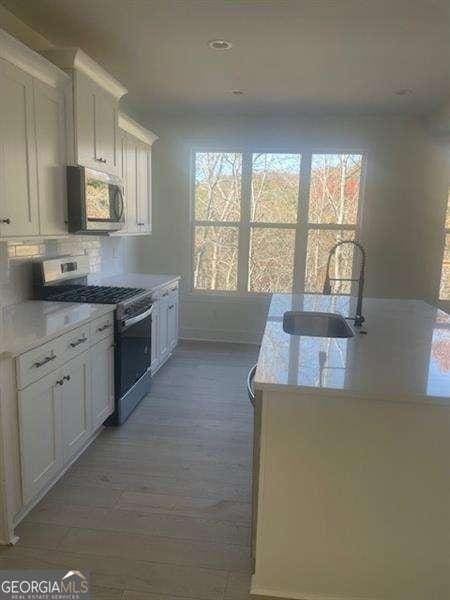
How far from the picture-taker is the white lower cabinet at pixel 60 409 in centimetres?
203

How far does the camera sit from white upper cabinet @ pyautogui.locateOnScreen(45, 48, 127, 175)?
8.95ft

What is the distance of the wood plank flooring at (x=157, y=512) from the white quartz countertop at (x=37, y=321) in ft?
2.91

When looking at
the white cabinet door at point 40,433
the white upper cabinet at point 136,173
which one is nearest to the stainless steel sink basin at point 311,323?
the white cabinet door at point 40,433

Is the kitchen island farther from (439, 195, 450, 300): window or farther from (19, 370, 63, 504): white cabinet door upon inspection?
(439, 195, 450, 300): window

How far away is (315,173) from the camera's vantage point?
5066 mm

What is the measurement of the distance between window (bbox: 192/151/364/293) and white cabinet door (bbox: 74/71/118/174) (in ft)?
6.25

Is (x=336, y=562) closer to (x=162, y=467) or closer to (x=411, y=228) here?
(x=162, y=467)

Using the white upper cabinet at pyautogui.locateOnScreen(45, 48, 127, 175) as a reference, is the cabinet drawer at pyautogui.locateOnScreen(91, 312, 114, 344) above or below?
below

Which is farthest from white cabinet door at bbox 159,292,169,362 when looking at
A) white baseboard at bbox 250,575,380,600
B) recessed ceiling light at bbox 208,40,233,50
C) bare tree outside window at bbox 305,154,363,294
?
white baseboard at bbox 250,575,380,600

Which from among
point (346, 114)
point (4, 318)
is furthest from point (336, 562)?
point (346, 114)

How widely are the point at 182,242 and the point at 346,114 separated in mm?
2380

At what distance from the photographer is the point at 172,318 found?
4.59m

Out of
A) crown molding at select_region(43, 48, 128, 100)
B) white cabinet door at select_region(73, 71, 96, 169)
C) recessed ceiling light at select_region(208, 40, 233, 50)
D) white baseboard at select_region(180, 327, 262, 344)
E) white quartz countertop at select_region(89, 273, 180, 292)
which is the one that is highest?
recessed ceiling light at select_region(208, 40, 233, 50)

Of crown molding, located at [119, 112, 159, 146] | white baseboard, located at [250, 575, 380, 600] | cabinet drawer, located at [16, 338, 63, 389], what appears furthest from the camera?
crown molding, located at [119, 112, 159, 146]
